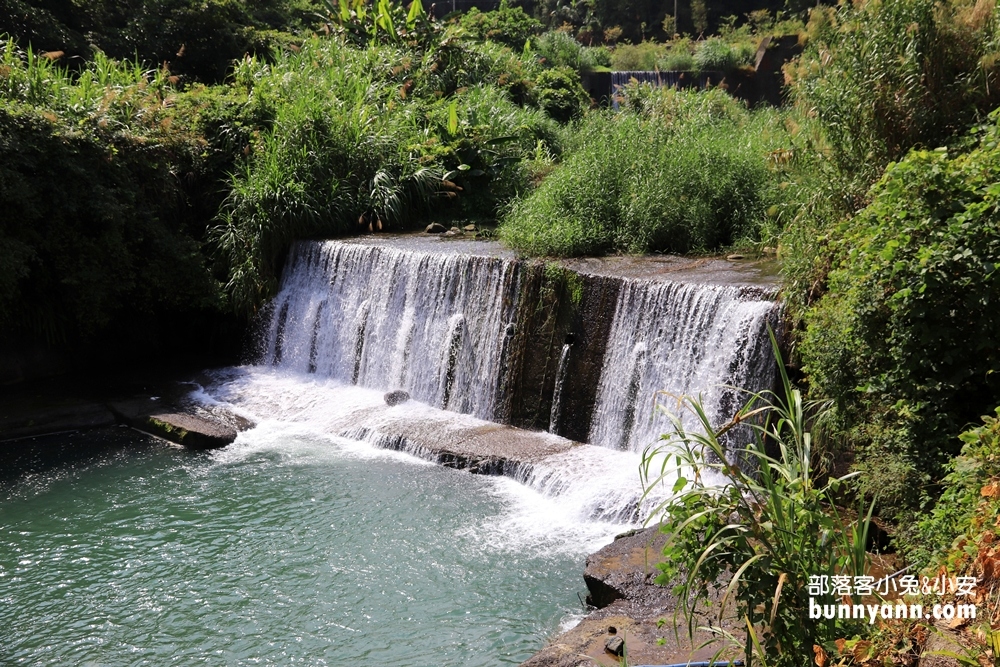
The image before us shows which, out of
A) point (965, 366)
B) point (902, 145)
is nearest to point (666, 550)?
point (965, 366)

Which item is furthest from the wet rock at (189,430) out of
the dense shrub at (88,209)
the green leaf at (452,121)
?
the green leaf at (452,121)

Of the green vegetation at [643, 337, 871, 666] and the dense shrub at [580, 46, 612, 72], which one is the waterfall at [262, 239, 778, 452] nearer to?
the green vegetation at [643, 337, 871, 666]

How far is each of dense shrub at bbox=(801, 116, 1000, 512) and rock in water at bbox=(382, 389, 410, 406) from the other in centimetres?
562

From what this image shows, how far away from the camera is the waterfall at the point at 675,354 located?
7.77 meters

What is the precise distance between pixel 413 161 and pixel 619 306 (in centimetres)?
524

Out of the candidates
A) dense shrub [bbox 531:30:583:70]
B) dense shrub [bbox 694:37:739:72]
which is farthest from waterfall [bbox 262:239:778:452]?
dense shrub [bbox 694:37:739:72]

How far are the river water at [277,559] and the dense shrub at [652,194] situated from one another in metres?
3.34

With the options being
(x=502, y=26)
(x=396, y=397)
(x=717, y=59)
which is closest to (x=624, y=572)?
(x=396, y=397)

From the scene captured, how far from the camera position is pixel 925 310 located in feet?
17.2

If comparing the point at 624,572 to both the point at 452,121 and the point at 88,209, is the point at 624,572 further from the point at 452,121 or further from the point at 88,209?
the point at 452,121

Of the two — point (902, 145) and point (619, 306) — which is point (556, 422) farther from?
point (902, 145)

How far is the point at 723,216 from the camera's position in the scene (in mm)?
10312

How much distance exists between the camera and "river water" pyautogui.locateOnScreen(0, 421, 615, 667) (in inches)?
236

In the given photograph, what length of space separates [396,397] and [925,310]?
6390 mm
